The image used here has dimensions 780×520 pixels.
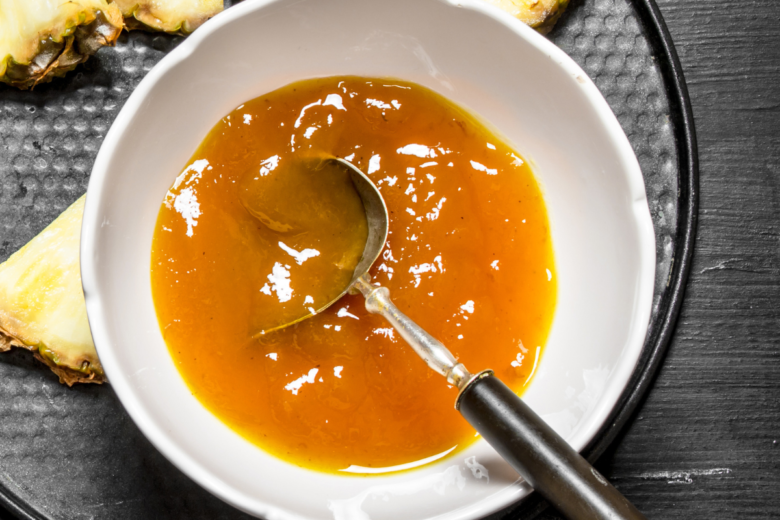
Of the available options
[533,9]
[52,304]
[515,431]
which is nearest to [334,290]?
[515,431]

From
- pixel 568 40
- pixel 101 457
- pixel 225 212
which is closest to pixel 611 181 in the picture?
pixel 568 40

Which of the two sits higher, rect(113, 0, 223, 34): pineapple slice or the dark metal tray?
rect(113, 0, 223, 34): pineapple slice

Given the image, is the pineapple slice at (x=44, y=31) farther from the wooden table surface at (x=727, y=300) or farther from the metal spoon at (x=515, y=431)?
the wooden table surface at (x=727, y=300)

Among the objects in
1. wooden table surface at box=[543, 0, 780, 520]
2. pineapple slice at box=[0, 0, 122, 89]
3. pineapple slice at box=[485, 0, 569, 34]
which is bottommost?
wooden table surface at box=[543, 0, 780, 520]

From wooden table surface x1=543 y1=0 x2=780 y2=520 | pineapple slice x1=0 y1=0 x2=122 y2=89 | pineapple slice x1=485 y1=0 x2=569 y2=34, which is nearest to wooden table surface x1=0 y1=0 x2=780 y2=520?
wooden table surface x1=543 y1=0 x2=780 y2=520

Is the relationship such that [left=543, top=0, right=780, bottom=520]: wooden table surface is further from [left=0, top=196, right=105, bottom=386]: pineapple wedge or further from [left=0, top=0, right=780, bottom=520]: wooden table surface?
[left=0, top=196, right=105, bottom=386]: pineapple wedge
